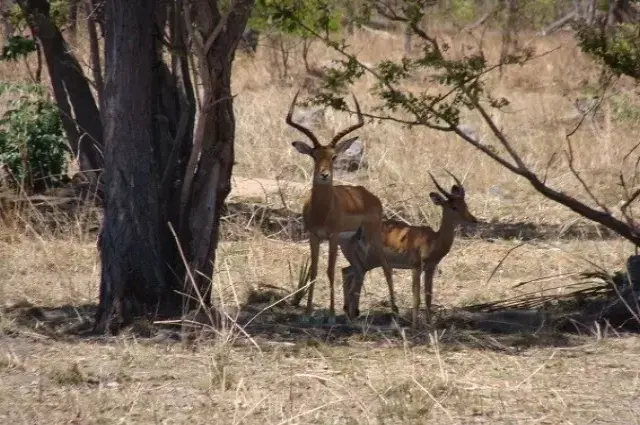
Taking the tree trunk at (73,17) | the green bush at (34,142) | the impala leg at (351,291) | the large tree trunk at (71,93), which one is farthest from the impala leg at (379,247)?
the green bush at (34,142)

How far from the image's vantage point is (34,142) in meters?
12.2

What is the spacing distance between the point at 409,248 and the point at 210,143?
175 cm

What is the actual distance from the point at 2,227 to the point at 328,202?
11.2 ft

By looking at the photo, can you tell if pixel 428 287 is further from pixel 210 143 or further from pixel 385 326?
pixel 210 143

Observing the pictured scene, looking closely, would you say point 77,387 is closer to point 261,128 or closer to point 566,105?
point 261,128

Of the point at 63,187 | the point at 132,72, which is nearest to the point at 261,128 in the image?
the point at 63,187

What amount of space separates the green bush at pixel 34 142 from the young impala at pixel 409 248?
4.24m

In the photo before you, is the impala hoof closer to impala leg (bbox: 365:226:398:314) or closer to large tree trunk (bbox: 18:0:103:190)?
impala leg (bbox: 365:226:398:314)

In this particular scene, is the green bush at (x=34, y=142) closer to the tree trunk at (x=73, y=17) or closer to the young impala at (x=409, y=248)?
the tree trunk at (x=73, y=17)

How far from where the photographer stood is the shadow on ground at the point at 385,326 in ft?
24.0

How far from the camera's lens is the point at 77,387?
6078 mm

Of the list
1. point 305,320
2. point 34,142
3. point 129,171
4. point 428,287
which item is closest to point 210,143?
point 129,171

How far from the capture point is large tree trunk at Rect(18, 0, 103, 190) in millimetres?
11195

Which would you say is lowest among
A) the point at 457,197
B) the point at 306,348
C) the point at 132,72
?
the point at 306,348
